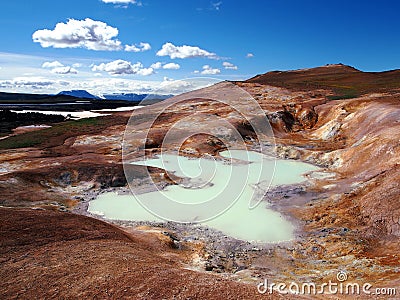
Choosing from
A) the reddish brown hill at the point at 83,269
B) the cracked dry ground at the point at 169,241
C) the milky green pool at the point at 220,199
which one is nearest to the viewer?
the reddish brown hill at the point at 83,269

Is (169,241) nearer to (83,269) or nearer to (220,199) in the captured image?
(83,269)

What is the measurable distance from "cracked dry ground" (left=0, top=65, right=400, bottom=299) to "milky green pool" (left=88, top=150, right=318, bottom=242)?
2.13 meters

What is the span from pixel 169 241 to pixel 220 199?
9742 millimetres

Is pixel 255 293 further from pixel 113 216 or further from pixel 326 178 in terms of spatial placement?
pixel 326 178

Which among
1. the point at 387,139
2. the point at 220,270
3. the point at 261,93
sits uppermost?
the point at 261,93

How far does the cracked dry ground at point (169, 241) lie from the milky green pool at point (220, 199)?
213cm

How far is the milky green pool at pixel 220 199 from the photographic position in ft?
80.5

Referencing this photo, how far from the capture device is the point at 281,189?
31.4 m

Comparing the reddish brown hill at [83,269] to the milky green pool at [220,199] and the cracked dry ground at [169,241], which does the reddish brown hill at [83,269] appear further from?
the milky green pool at [220,199]

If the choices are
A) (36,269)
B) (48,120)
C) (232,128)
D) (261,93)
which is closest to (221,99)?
(261,93)

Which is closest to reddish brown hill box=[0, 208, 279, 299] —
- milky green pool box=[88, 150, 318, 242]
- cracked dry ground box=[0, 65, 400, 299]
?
cracked dry ground box=[0, 65, 400, 299]

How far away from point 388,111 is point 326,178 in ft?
66.1

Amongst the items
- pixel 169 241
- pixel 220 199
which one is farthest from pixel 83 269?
pixel 220 199

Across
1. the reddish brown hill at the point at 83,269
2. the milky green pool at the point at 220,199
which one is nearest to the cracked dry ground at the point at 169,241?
the reddish brown hill at the point at 83,269
